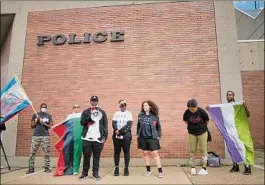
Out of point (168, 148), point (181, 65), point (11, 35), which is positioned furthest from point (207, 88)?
point (11, 35)

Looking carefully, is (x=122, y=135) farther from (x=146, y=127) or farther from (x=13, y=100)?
(x=13, y=100)

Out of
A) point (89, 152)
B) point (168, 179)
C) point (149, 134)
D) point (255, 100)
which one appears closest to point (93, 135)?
point (89, 152)

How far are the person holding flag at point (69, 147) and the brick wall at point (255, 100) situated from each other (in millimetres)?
8478

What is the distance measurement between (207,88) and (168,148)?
2.04m

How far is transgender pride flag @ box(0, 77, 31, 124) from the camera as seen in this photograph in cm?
680

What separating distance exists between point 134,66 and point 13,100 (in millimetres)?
3482

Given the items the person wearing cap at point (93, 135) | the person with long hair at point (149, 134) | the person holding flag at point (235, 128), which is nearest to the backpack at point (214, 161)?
the person holding flag at point (235, 128)

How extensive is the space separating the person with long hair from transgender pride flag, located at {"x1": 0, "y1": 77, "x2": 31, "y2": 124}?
3.10 m

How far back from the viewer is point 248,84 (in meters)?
12.1

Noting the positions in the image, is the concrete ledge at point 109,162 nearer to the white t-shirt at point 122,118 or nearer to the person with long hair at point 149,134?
the person with long hair at point 149,134

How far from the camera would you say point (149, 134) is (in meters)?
5.52

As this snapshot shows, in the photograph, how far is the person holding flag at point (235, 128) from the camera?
587cm

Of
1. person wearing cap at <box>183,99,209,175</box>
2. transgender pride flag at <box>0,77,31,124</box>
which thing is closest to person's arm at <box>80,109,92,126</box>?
transgender pride flag at <box>0,77,31,124</box>

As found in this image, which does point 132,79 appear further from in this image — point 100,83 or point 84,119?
point 84,119
